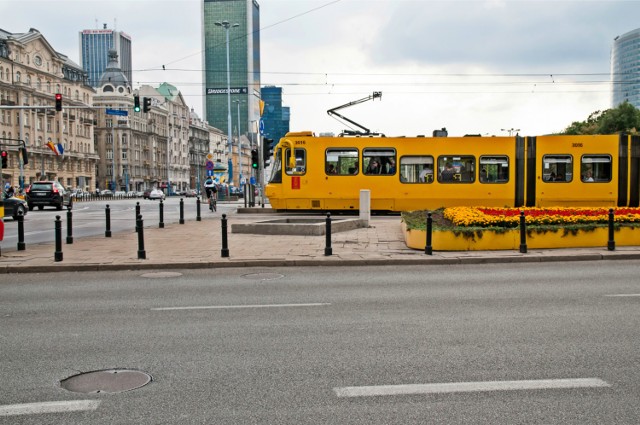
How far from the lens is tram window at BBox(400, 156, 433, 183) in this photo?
2636 cm

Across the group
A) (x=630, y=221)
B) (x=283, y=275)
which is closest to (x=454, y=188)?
(x=630, y=221)

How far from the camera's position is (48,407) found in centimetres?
428

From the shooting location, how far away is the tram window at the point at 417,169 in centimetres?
2636

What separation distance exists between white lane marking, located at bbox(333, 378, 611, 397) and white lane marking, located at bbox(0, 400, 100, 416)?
6.19 ft

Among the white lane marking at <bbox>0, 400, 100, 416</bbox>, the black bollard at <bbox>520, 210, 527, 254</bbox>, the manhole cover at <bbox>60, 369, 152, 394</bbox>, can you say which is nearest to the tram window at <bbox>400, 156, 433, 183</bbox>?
the black bollard at <bbox>520, 210, 527, 254</bbox>

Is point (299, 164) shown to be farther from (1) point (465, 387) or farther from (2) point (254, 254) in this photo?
(1) point (465, 387)

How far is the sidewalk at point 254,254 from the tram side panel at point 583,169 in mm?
12013

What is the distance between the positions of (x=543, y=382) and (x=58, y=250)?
1098 centimetres

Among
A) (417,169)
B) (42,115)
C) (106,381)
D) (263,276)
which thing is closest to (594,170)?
(417,169)

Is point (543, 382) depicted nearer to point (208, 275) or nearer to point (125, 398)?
point (125, 398)

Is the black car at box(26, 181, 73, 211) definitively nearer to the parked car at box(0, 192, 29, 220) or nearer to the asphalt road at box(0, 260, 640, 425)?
the parked car at box(0, 192, 29, 220)

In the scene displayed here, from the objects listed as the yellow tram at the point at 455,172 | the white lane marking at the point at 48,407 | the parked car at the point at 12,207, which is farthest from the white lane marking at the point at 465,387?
the parked car at the point at 12,207

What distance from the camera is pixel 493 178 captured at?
26.0m

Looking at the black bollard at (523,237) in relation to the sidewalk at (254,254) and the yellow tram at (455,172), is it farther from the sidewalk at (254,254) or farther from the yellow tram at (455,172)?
the yellow tram at (455,172)
